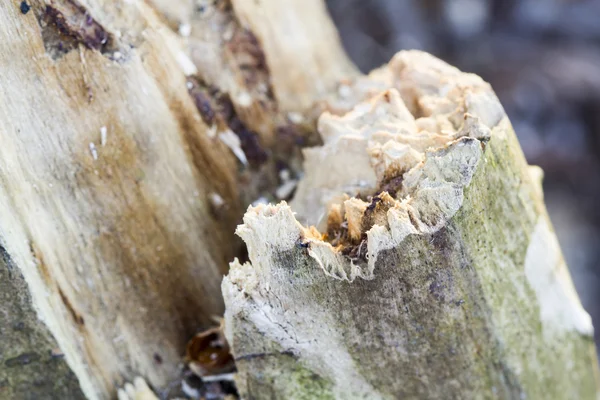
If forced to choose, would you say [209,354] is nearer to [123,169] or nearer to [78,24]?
[123,169]

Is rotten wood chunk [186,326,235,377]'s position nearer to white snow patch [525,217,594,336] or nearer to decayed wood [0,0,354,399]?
decayed wood [0,0,354,399]

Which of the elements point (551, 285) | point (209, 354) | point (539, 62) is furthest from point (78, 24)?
point (539, 62)

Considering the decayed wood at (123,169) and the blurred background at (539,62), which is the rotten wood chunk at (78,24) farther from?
the blurred background at (539,62)

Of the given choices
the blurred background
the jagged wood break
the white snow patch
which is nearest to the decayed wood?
the jagged wood break

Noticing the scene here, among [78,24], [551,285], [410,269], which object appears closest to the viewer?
[410,269]

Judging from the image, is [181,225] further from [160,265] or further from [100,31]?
[100,31]

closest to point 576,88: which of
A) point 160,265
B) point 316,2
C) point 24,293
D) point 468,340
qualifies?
point 316,2
